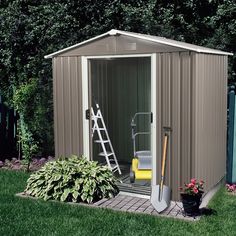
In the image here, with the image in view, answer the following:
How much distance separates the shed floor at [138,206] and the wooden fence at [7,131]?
4.02 metres

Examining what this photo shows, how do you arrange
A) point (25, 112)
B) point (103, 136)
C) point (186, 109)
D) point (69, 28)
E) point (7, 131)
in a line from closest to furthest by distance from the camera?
point (186, 109), point (103, 136), point (25, 112), point (7, 131), point (69, 28)

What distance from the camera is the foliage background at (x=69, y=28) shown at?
34.6 ft

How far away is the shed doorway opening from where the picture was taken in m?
9.66

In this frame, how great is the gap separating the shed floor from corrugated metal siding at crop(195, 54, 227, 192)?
0.63 m

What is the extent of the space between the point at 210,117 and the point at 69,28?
15.3 feet

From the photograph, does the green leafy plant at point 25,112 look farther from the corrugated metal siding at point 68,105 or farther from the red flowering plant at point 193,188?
the red flowering plant at point 193,188

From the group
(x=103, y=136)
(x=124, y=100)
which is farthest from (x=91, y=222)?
(x=124, y=100)

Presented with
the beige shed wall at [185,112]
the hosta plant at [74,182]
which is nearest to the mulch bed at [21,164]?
the hosta plant at [74,182]

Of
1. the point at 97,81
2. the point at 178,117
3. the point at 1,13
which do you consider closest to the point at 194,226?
the point at 178,117

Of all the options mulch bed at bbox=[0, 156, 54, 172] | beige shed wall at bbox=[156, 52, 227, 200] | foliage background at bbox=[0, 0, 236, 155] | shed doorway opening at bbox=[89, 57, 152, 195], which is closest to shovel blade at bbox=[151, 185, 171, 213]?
beige shed wall at bbox=[156, 52, 227, 200]

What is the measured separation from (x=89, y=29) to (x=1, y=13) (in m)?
2.30

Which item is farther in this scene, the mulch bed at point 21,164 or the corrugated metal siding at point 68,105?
the mulch bed at point 21,164

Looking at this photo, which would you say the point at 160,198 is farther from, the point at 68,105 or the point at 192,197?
the point at 68,105

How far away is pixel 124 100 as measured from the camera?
1004cm
